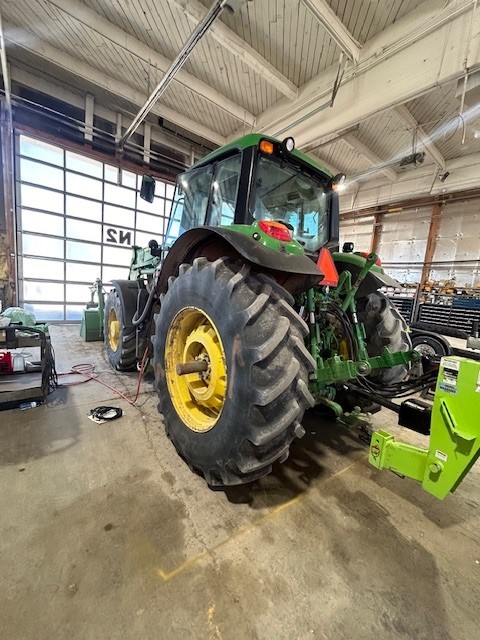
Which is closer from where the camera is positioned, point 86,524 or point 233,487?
point 86,524

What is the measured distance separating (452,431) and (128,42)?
6897 mm

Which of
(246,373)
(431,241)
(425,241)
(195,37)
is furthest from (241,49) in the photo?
(425,241)

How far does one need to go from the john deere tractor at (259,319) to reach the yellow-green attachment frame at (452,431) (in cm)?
5

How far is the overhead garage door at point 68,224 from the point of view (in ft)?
→ 24.0

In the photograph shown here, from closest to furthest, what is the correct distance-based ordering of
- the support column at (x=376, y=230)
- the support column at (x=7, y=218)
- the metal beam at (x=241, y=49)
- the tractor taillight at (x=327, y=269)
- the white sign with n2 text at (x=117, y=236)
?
the tractor taillight at (x=327, y=269), the metal beam at (x=241, y=49), the support column at (x=7, y=218), the white sign with n2 text at (x=117, y=236), the support column at (x=376, y=230)

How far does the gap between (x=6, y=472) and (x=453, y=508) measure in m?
2.73

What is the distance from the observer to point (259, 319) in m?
1.32

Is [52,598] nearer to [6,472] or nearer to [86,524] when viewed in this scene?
[86,524]

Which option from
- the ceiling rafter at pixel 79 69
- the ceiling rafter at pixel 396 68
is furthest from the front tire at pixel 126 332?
the ceiling rafter at pixel 79 69

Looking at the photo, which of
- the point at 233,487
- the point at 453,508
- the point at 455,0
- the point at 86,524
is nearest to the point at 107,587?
the point at 86,524

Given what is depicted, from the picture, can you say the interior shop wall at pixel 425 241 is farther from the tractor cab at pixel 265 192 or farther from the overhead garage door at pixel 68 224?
the tractor cab at pixel 265 192

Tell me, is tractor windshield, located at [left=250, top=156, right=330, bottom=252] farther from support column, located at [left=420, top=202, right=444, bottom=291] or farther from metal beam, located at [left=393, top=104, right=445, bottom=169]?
support column, located at [left=420, top=202, right=444, bottom=291]

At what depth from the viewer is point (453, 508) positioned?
62.7 inches

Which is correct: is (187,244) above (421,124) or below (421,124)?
below
